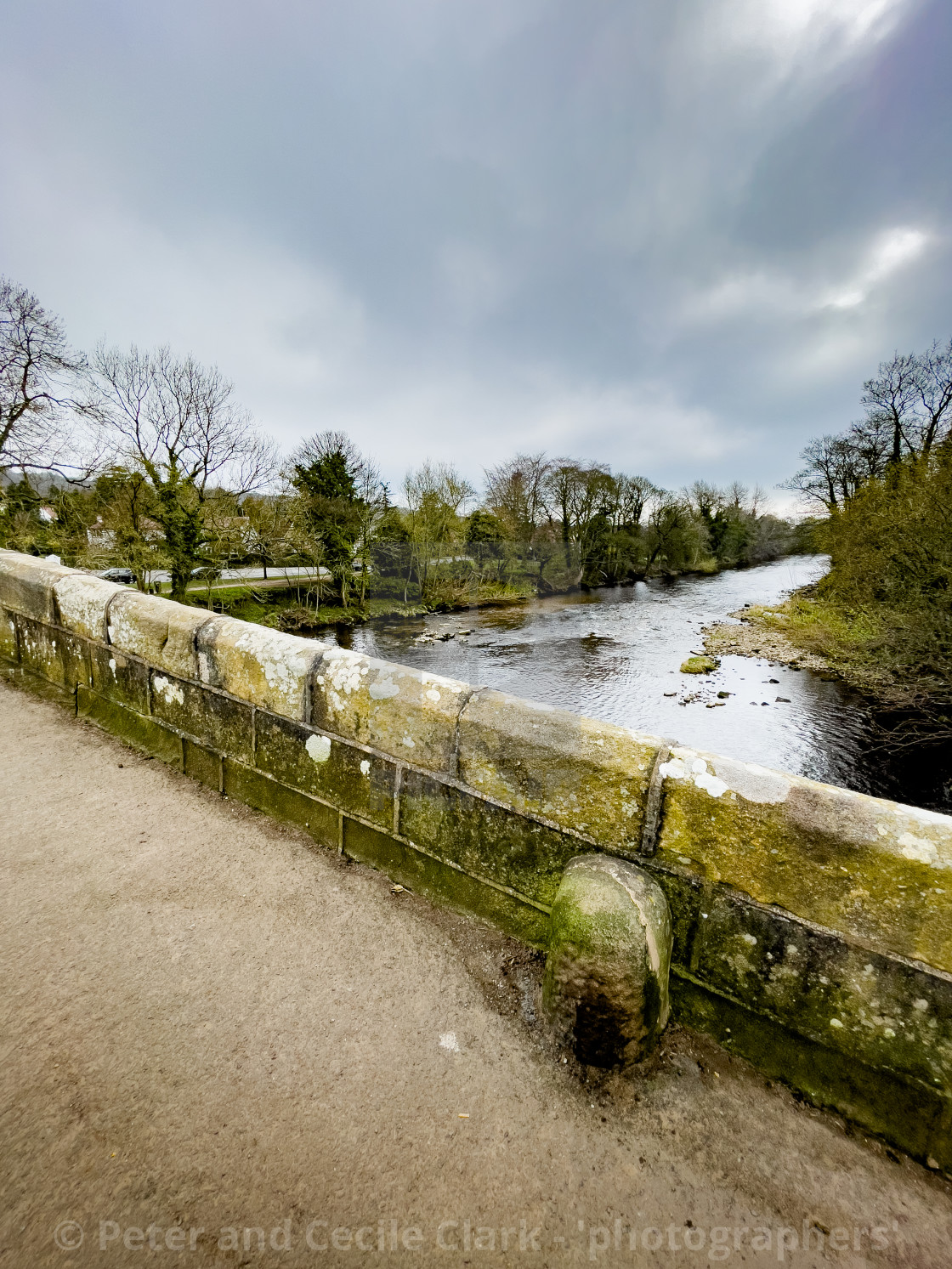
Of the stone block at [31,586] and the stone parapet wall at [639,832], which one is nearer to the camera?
the stone parapet wall at [639,832]

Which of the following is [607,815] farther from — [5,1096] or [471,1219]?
[5,1096]

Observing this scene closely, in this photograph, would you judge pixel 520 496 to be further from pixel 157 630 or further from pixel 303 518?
pixel 157 630

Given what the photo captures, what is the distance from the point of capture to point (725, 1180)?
1.09 m

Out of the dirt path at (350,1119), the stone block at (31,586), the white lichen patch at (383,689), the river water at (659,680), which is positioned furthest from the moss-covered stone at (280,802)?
the river water at (659,680)

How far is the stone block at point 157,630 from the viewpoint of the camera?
2.49m

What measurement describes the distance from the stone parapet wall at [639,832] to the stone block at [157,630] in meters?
0.02

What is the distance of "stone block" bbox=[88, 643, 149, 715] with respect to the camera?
2723mm

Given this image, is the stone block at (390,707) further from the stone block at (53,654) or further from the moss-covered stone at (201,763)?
the stone block at (53,654)

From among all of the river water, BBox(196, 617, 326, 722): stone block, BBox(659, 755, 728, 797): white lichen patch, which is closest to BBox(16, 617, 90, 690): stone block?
BBox(196, 617, 326, 722): stone block

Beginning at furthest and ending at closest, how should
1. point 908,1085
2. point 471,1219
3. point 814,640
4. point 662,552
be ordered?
point 662,552
point 814,640
point 908,1085
point 471,1219

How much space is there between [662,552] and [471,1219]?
134 feet

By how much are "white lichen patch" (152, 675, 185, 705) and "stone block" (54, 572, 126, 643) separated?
638 mm

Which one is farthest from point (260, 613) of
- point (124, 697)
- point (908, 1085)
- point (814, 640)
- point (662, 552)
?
point (662, 552)

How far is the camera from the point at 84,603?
305cm
